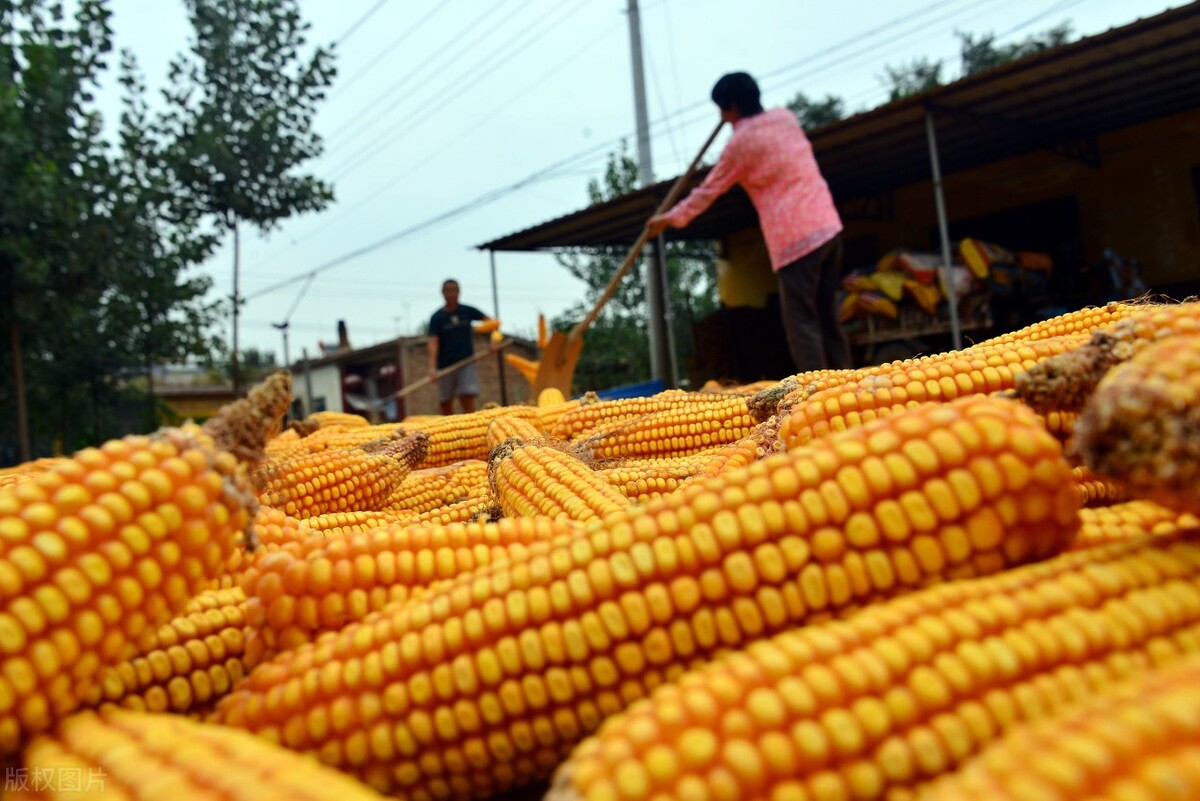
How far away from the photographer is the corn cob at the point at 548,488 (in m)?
1.50

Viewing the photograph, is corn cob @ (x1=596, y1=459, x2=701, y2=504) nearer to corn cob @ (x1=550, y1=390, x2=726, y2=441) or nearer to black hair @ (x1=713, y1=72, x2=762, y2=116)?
corn cob @ (x1=550, y1=390, x2=726, y2=441)

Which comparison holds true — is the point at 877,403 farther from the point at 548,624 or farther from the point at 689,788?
the point at 689,788

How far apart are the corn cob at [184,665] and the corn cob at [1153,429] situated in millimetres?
1067

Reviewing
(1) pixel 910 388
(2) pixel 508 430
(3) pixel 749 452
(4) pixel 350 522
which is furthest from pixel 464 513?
(1) pixel 910 388

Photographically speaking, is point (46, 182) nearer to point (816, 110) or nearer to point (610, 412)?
point (610, 412)

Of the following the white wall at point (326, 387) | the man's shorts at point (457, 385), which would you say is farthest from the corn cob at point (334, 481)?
the white wall at point (326, 387)

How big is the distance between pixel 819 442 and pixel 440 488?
2.11 metres

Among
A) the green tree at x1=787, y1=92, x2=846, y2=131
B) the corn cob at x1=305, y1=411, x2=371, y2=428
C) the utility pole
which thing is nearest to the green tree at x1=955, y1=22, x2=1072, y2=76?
the green tree at x1=787, y1=92, x2=846, y2=131

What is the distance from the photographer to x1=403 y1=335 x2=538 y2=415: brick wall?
19859mm

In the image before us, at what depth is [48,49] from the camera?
365 inches

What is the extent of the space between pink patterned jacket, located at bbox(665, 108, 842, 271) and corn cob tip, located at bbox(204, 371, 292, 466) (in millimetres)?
4309

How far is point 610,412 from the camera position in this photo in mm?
3373

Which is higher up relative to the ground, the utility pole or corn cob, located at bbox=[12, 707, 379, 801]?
the utility pole

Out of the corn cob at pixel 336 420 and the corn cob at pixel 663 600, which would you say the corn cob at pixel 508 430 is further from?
the corn cob at pixel 663 600
